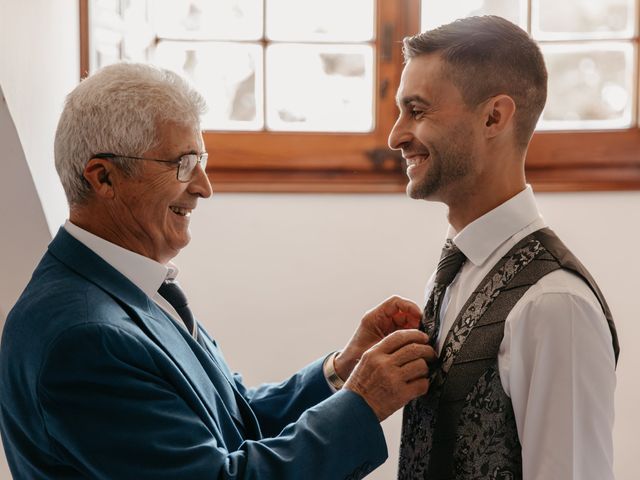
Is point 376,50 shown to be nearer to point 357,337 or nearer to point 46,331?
point 357,337

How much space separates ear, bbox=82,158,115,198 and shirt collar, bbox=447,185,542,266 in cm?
67

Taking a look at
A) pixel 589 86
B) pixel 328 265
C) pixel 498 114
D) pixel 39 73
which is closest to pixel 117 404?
pixel 498 114

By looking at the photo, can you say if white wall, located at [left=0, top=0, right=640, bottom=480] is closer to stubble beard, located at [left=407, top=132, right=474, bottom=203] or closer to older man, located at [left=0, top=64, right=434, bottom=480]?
older man, located at [left=0, top=64, right=434, bottom=480]

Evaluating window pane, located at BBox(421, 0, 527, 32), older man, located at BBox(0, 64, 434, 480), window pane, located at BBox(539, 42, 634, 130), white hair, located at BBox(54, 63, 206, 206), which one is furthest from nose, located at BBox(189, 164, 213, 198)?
window pane, located at BBox(539, 42, 634, 130)

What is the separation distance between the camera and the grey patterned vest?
1.52 m

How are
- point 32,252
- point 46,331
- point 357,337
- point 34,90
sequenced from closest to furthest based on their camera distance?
1. point 46,331
2. point 357,337
3. point 34,90
4. point 32,252

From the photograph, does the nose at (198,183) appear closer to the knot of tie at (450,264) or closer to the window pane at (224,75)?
the knot of tie at (450,264)

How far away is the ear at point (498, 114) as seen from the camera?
1.66 m

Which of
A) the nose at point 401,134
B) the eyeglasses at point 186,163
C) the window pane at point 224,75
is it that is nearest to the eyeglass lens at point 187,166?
the eyeglasses at point 186,163

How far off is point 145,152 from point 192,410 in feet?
1.60

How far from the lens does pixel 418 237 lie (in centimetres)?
317

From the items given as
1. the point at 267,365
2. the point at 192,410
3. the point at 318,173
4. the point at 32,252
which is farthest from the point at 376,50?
the point at 192,410

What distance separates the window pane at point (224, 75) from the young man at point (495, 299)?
1577 mm

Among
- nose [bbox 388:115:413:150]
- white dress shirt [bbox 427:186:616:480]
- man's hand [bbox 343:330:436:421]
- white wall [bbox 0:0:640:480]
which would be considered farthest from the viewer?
white wall [bbox 0:0:640:480]
